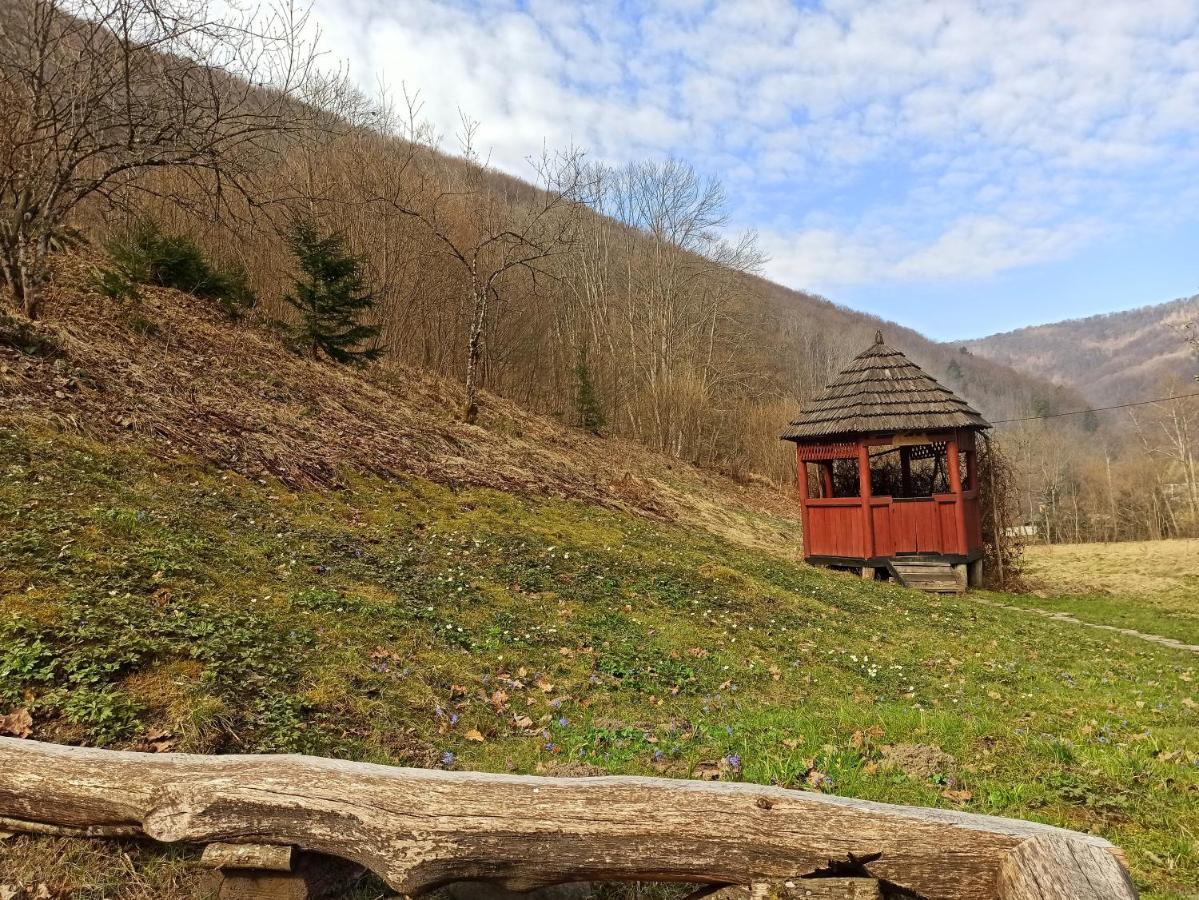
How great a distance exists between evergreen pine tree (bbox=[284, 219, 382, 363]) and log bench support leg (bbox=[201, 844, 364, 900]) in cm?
1719

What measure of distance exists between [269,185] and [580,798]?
2259 centimetres

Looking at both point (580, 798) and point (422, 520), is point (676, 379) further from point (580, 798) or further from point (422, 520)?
point (580, 798)

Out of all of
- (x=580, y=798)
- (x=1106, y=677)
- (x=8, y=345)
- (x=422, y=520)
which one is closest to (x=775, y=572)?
(x=1106, y=677)

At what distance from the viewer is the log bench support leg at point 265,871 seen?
8.11 ft

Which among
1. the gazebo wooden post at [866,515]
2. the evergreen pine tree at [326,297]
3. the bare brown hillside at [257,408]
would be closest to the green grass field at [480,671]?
the bare brown hillside at [257,408]

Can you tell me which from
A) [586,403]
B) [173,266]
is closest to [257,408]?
[173,266]

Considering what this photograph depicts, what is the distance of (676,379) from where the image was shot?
35688 mm

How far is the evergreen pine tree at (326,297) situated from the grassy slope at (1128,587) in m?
19.1

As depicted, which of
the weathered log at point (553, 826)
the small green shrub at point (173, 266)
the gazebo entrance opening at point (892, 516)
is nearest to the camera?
the weathered log at point (553, 826)

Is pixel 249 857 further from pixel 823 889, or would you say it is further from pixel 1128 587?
pixel 1128 587

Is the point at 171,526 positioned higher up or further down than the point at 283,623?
higher up

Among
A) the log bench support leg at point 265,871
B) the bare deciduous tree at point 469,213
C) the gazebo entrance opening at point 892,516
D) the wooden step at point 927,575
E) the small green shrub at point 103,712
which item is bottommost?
the wooden step at point 927,575

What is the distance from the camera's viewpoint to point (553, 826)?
91.7 inches

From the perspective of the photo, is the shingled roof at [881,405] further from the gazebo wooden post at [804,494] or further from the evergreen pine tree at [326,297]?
the evergreen pine tree at [326,297]
